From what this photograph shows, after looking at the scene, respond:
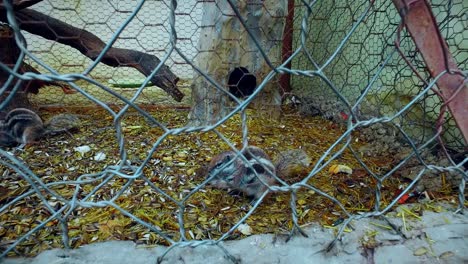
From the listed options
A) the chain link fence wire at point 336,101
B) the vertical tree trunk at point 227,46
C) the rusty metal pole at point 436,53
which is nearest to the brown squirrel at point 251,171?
the chain link fence wire at point 336,101

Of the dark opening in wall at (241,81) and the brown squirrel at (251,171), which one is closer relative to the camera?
the brown squirrel at (251,171)

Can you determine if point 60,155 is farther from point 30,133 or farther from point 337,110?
point 337,110

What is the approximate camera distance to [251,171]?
1.23 metres

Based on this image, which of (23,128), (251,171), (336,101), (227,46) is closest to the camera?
(251,171)

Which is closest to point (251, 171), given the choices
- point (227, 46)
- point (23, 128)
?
point (227, 46)

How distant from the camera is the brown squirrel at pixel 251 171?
1.21m

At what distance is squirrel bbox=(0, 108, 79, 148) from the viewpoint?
62.5 inches

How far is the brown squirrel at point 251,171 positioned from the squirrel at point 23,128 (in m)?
0.89

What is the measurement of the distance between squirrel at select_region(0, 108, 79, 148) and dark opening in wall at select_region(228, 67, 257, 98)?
3.18 feet

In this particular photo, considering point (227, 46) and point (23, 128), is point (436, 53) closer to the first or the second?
point (227, 46)

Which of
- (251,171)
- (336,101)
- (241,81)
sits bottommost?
(251,171)

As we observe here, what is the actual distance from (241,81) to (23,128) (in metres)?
1.22

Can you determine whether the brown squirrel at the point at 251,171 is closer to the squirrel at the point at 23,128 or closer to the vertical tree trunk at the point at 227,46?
the vertical tree trunk at the point at 227,46

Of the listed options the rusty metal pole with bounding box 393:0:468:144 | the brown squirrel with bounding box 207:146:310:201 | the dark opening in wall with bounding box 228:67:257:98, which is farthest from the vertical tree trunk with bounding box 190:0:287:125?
the rusty metal pole with bounding box 393:0:468:144
